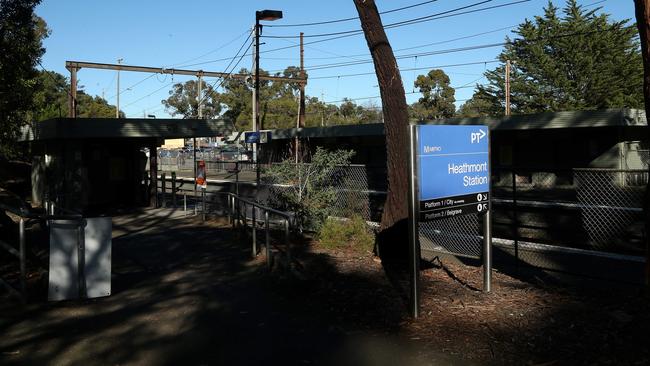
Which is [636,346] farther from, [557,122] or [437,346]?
[557,122]

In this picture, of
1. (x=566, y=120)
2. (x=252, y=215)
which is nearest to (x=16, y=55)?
(x=252, y=215)

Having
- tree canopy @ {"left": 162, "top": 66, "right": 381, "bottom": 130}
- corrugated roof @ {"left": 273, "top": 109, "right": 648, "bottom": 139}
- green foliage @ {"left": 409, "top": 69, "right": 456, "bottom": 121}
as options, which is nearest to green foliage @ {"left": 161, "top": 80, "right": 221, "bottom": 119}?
tree canopy @ {"left": 162, "top": 66, "right": 381, "bottom": 130}

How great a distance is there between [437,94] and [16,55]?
6627 centimetres

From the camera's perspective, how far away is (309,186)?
1125cm

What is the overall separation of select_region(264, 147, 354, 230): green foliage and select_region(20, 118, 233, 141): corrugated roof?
591 cm

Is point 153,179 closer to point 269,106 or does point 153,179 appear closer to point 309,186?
point 309,186

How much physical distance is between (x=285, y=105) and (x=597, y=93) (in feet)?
146

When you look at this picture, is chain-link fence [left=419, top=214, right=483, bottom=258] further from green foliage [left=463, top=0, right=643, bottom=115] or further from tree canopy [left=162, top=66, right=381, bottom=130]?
tree canopy [left=162, top=66, right=381, bottom=130]

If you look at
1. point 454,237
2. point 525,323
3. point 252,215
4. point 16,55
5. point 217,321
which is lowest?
point 217,321

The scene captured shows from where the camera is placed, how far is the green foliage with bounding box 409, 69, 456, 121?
244 feet

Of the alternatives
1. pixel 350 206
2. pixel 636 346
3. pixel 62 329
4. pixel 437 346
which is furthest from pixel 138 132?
pixel 636 346

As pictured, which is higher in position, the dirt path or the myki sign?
the myki sign

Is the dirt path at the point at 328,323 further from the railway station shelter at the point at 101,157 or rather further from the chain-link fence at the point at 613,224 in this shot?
the railway station shelter at the point at 101,157

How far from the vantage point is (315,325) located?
18.1 ft
